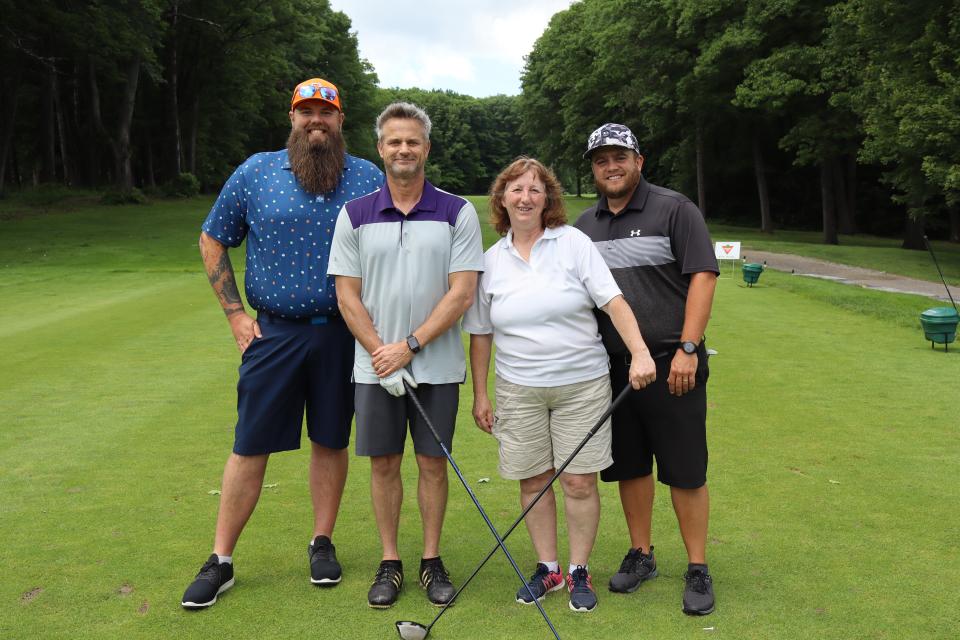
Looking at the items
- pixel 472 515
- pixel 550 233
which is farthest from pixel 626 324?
pixel 472 515

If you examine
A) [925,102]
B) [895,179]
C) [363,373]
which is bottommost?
[363,373]

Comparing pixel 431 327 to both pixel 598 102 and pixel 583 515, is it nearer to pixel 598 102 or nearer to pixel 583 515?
pixel 583 515

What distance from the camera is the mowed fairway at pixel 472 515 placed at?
3.12m

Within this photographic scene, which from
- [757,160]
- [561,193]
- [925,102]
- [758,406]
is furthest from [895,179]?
[561,193]

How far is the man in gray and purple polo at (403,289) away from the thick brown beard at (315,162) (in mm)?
246

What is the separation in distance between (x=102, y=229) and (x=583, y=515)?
25.4 m

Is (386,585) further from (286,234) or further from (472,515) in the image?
(286,234)

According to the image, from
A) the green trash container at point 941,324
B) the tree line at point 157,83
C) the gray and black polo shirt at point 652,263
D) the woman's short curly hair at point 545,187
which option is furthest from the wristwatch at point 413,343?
the tree line at point 157,83

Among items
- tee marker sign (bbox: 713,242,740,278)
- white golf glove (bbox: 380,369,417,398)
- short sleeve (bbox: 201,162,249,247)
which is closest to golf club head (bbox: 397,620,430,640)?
white golf glove (bbox: 380,369,417,398)

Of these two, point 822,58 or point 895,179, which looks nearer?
point 895,179

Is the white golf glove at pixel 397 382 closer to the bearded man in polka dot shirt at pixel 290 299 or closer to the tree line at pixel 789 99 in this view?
the bearded man in polka dot shirt at pixel 290 299

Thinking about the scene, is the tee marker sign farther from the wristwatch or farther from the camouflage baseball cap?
the wristwatch

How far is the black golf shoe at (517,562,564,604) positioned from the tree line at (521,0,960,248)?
698 inches

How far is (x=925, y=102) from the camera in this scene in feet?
62.6
